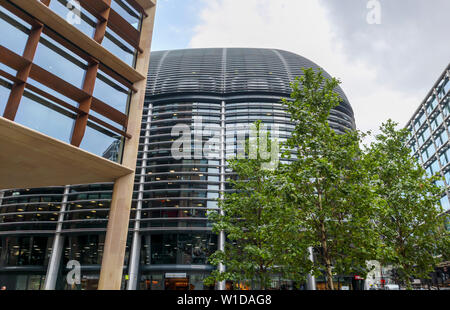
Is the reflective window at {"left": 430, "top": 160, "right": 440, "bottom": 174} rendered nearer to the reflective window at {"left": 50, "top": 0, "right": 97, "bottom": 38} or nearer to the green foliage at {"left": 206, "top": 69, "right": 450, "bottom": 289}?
the green foliage at {"left": 206, "top": 69, "right": 450, "bottom": 289}

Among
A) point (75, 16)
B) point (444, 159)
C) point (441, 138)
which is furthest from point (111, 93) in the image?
point (441, 138)

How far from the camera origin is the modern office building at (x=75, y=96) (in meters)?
11.2

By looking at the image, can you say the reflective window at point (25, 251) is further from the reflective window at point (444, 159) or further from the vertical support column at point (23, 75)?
the reflective window at point (444, 159)

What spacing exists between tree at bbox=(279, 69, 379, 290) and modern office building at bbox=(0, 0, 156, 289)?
8649 millimetres

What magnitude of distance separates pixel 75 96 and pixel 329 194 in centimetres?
1236

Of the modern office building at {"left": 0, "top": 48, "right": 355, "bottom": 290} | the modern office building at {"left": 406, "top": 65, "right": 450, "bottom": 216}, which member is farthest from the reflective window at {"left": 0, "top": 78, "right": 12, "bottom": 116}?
the modern office building at {"left": 406, "top": 65, "right": 450, "bottom": 216}

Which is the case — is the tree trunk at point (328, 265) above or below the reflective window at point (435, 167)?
below

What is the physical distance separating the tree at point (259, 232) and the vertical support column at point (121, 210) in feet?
17.0

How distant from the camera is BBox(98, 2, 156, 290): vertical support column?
13.4m

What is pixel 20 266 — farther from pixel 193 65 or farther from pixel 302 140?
pixel 302 140

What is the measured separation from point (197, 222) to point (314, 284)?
22.4 meters

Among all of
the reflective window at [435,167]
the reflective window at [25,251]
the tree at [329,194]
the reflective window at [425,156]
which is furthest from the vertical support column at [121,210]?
the reflective window at [425,156]
